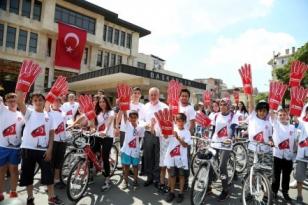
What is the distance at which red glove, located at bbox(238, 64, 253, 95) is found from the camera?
581 cm

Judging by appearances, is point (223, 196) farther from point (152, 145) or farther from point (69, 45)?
point (69, 45)

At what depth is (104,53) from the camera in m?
36.3

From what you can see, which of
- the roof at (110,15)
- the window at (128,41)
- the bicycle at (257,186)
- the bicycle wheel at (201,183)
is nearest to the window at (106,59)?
the window at (128,41)

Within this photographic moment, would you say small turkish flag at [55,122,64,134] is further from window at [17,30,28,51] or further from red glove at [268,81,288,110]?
window at [17,30,28,51]

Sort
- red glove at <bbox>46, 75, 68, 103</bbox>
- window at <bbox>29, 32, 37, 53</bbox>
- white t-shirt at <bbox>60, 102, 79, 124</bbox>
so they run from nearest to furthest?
red glove at <bbox>46, 75, 68, 103</bbox> → white t-shirt at <bbox>60, 102, 79, 124</bbox> → window at <bbox>29, 32, 37, 53</bbox>

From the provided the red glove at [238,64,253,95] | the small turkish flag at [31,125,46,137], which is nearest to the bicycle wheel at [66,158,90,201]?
the small turkish flag at [31,125,46,137]

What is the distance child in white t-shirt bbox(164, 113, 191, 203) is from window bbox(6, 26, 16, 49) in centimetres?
2698

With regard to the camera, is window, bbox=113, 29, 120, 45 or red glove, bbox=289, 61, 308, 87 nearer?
red glove, bbox=289, 61, 308, 87

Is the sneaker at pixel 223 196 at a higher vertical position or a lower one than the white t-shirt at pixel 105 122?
lower

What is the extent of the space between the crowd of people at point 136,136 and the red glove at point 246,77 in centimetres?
18

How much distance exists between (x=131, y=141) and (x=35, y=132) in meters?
2.15

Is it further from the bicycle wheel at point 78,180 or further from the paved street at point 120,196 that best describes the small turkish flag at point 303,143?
the bicycle wheel at point 78,180

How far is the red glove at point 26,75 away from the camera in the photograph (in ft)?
15.6

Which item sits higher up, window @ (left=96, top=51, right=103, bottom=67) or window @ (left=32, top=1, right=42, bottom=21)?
window @ (left=32, top=1, right=42, bottom=21)
